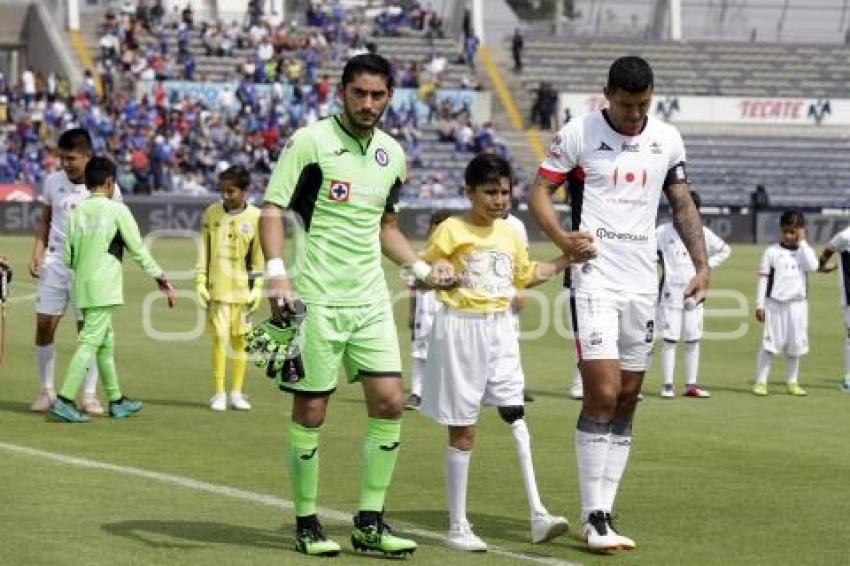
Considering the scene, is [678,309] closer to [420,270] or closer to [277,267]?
[420,270]

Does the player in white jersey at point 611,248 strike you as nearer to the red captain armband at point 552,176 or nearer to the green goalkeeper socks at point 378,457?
the red captain armband at point 552,176

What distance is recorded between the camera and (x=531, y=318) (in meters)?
28.7

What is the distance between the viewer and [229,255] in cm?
1628

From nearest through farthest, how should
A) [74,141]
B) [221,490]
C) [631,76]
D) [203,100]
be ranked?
[631,76]
[221,490]
[74,141]
[203,100]

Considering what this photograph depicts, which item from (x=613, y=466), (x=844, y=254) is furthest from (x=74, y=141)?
→ (x=844, y=254)

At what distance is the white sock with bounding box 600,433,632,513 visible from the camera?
993cm

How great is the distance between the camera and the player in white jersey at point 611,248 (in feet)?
32.3

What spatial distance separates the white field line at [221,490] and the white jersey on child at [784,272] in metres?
8.77

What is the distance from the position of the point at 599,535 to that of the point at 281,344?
1.88 m

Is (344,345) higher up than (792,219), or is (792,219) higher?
(792,219)

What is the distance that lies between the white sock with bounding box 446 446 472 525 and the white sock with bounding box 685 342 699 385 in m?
8.99

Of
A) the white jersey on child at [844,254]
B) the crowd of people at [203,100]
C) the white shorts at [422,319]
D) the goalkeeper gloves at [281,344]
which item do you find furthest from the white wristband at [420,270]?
the crowd of people at [203,100]

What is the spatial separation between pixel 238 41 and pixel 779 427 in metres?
47.0

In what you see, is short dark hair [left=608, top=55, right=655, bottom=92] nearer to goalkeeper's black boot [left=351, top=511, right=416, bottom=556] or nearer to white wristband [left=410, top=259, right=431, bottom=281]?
white wristband [left=410, top=259, right=431, bottom=281]
